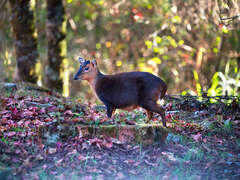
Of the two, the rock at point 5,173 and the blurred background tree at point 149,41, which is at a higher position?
the blurred background tree at point 149,41

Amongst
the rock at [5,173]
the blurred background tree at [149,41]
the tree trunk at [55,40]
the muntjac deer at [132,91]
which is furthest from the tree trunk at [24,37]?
the rock at [5,173]

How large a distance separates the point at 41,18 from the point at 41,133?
37.8ft

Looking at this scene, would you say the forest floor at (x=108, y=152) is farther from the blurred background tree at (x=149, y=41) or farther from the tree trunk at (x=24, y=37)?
the blurred background tree at (x=149, y=41)

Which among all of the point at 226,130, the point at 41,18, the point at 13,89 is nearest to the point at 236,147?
the point at 226,130

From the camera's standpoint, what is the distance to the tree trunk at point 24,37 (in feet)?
31.4

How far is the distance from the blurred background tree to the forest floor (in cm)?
597

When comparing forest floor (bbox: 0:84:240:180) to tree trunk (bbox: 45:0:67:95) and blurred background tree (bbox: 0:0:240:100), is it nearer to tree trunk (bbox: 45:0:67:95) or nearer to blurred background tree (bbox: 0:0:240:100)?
tree trunk (bbox: 45:0:67:95)

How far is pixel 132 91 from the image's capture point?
19.0 ft

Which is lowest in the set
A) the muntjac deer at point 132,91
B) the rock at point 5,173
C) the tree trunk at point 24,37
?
the rock at point 5,173

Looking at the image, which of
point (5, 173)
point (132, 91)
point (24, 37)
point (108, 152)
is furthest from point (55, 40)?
point (5, 173)

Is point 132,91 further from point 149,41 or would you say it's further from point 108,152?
point 149,41

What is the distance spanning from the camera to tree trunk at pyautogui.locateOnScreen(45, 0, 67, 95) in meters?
10.4

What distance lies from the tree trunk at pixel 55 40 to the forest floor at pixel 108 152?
417 centimetres

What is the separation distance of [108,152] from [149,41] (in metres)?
9.13
